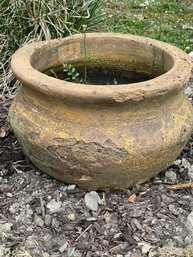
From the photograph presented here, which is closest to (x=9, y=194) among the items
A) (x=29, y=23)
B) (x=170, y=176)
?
(x=170, y=176)

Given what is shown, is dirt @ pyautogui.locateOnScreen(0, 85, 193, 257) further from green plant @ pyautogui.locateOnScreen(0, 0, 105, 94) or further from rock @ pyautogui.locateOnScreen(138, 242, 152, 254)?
green plant @ pyautogui.locateOnScreen(0, 0, 105, 94)

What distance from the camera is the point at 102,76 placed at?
350 cm

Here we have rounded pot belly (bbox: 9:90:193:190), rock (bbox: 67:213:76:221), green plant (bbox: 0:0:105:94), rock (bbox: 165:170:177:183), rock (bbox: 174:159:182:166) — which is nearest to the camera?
rounded pot belly (bbox: 9:90:193:190)

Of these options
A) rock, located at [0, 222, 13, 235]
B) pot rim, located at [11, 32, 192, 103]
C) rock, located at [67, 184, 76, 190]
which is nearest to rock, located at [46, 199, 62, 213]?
rock, located at [67, 184, 76, 190]

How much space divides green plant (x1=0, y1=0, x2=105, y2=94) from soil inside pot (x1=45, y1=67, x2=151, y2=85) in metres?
0.78

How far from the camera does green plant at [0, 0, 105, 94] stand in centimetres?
421

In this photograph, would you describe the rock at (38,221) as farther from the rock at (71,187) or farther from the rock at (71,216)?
the rock at (71,187)

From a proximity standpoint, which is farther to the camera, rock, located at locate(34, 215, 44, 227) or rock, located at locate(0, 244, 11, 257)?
rock, located at locate(34, 215, 44, 227)

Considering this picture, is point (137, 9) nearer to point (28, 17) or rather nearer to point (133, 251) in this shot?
point (28, 17)

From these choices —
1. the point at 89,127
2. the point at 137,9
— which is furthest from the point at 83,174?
the point at 137,9

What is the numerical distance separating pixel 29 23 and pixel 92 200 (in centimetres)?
190

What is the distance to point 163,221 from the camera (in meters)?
2.78

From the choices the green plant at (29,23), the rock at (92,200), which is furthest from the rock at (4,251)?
the green plant at (29,23)

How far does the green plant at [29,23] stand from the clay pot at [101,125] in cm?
126
